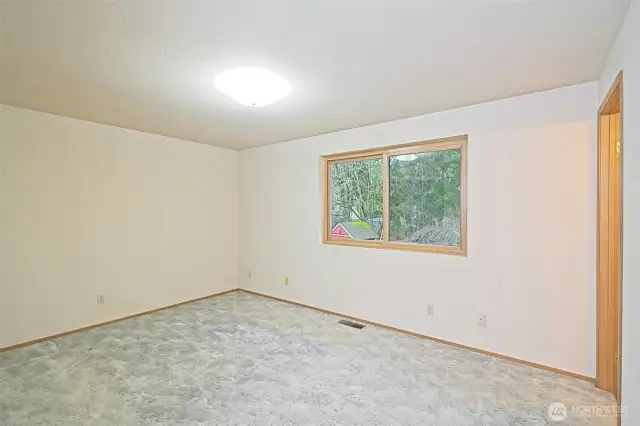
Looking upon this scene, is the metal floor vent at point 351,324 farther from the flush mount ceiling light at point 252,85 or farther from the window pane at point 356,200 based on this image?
the flush mount ceiling light at point 252,85

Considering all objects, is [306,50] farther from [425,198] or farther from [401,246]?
[401,246]

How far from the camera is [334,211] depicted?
14.4 ft

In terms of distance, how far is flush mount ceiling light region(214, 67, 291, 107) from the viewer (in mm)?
2328

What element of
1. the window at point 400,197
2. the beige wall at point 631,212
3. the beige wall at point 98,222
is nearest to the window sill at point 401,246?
the window at point 400,197

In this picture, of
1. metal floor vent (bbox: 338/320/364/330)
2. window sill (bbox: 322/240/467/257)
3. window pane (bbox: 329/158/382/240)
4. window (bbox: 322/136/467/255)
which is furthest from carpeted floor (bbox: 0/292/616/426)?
window pane (bbox: 329/158/382/240)

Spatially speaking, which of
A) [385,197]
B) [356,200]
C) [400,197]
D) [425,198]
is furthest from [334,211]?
[425,198]

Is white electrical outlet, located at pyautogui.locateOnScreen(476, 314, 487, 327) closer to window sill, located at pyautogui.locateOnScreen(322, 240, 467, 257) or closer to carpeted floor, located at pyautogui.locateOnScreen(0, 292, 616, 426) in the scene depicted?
→ carpeted floor, located at pyautogui.locateOnScreen(0, 292, 616, 426)

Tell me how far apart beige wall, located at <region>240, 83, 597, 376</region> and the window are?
0.14 meters

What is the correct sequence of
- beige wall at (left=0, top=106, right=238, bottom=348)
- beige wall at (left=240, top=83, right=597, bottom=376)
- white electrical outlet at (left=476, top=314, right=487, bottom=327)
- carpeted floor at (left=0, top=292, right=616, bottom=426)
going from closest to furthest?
carpeted floor at (left=0, top=292, right=616, bottom=426) < beige wall at (left=240, top=83, right=597, bottom=376) < white electrical outlet at (left=476, top=314, right=487, bottom=327) < beige wall at (left=0, top=106, right=238, bottom=348)

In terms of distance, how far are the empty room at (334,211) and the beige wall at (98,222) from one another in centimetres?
2

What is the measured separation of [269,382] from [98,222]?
2.61m

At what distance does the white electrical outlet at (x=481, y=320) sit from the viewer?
3033 mm

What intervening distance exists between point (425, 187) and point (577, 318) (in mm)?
1630

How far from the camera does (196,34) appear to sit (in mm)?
1822
